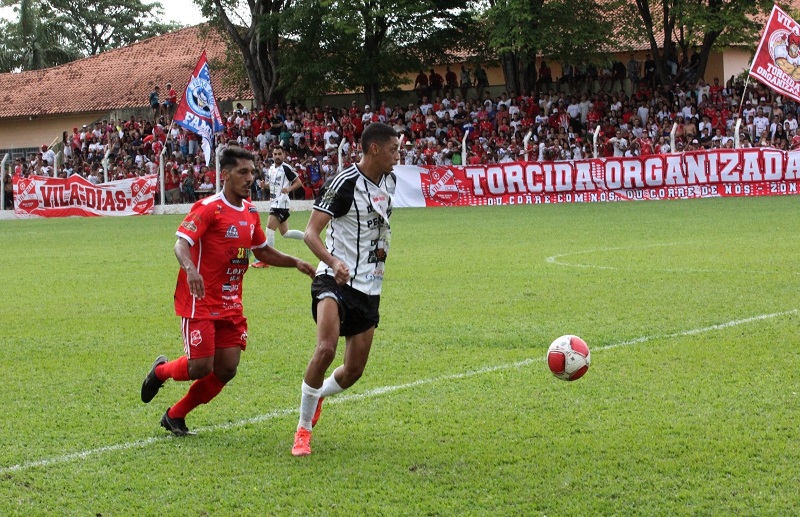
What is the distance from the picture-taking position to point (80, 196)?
34500 mm

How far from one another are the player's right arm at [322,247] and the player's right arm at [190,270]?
669mm

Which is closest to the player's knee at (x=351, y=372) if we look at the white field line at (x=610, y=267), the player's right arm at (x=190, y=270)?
the player's right arm at (x=190, y=270)

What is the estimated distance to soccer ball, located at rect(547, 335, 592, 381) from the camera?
639 cm

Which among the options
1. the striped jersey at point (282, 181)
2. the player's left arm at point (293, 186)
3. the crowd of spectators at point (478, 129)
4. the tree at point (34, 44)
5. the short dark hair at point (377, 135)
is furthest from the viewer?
the tree at point (34, 44)

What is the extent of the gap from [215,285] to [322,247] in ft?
2.73

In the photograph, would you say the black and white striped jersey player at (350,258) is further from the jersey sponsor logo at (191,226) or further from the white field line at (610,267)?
the white field line at (610,267)

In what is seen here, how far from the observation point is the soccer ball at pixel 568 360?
251 inches

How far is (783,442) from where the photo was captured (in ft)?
18.1

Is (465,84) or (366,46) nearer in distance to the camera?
(465,84)

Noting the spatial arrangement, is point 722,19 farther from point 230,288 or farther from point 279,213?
point 230,288

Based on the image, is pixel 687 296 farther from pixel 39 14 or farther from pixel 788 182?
pixel 39 14

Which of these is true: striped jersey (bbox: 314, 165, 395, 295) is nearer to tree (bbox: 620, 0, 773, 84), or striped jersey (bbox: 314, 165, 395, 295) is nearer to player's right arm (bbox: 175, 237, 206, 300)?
player's right arm (bbox: 175, 237, 206, 300)

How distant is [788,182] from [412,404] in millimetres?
22367

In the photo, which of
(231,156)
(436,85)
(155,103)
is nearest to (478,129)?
(436,85)
